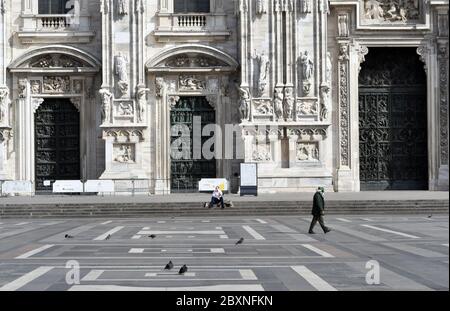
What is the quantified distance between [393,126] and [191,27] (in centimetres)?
1117

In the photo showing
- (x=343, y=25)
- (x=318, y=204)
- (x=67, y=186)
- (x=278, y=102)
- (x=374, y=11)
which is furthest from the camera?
(x=374, y=11)

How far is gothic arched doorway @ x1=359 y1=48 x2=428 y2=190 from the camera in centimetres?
4262

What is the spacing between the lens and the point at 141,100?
4097 centimetres

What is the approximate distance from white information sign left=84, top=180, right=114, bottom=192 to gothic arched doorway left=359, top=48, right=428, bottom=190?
41.0ft

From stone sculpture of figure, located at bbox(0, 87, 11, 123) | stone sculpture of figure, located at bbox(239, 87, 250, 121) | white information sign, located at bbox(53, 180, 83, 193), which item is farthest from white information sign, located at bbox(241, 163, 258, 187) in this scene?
stone sculpture of figure, located at bbox(0, 87, 11, 123)

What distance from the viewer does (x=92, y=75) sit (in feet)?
138

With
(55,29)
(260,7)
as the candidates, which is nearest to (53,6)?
(55,29)

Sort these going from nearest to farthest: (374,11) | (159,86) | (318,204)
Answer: (318,204) → (159,86) → (374,11)

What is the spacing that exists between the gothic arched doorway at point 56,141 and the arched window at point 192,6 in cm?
721

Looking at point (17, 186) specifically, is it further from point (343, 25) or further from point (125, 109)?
point (343, 25)

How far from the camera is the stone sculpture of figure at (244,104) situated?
Result: 40656 mm

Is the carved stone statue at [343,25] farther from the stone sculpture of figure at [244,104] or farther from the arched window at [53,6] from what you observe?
the arched window at [53,6]

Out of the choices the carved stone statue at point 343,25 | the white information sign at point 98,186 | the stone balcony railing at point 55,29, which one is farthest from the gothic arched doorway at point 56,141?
the carved stone statue at point 343,25
